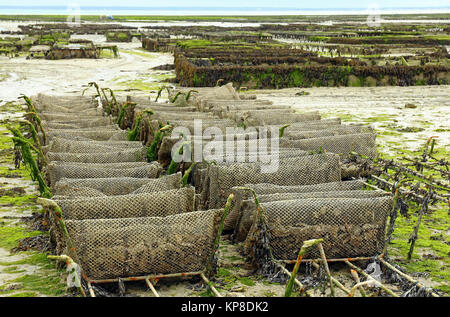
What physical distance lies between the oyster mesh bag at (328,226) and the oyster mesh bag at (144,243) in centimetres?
68

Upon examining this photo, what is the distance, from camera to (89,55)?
40.1 meters

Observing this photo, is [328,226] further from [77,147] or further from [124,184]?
[77,147]

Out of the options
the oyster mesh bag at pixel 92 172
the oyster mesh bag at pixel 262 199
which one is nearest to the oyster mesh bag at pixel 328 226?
the oyster mesh bag at pixel 262 199

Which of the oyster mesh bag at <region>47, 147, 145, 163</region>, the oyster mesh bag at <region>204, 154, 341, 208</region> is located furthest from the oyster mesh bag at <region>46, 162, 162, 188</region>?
the oyster mesh bag at <region>204, 154, 341, 208</region>

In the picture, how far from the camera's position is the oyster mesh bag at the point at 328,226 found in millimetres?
6539

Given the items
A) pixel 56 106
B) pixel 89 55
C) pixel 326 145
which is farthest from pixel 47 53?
pixel 326 145

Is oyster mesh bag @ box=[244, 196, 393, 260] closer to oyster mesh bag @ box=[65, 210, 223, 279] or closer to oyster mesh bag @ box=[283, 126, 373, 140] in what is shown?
oyster mesh bag @ box=[65, 210, 223, 279]

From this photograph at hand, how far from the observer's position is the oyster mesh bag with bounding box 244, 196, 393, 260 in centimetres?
654

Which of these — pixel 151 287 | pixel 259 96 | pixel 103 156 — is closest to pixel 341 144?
pixel 103 156

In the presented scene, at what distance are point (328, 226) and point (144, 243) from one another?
219 centimetres

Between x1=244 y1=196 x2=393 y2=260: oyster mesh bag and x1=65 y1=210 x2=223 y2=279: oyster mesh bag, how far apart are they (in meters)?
0.68

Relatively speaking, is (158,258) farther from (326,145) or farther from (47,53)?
(47,53)

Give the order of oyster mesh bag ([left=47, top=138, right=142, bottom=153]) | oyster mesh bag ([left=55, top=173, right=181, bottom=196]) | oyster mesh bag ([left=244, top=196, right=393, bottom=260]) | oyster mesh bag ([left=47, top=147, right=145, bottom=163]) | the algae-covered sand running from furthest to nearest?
oyster mesh bag ([left=47, top=138, right=142, bottom=153]) → oyster mesh bag ([left=47, top=147, right=145, bottom=163]) → oyster mesh bag ([left=55, top=173, right=181, bottom=196]) → oyster mesh bag ([left=244, top=196, right=393, bottom=260]) → the algae-covered sand

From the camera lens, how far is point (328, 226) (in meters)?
6.66
